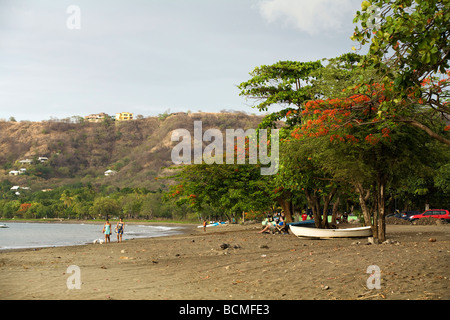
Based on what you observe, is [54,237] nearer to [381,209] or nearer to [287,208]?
[287,208]

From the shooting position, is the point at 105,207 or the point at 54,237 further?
the point at 105,207

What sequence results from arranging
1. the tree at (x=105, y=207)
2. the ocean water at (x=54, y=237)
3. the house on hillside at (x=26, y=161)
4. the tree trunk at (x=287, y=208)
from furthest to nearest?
1. the house on hillside at (x=26, y=161)
2. the tree at (x=105, y=207)
3. the ocean water at (x=54, y=237)
4. the tree trunk at (x=287, y=208)

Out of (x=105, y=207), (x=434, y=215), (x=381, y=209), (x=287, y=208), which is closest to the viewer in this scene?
(x=381, y=209)

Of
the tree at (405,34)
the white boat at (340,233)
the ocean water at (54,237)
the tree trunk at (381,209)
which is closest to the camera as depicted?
the tree at (405,34)

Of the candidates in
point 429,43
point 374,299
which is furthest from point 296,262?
point 429,43

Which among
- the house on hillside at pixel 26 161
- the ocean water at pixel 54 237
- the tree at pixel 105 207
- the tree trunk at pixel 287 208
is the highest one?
the house on hillside at pixel 26 161

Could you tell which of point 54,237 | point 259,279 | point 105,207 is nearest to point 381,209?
point 259,279

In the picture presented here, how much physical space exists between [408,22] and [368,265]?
5741 millimetres

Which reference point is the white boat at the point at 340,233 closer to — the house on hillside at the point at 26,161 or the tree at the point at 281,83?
the tree at the point at 281,83

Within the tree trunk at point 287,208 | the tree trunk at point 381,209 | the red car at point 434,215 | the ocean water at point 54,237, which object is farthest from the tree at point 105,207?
the tree trunk at point 381,209

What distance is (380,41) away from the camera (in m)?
8.18

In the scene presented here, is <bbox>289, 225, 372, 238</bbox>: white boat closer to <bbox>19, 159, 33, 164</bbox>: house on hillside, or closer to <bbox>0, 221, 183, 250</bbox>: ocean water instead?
<bbox>0, 221, 183, 250</bbox>: ocean water
